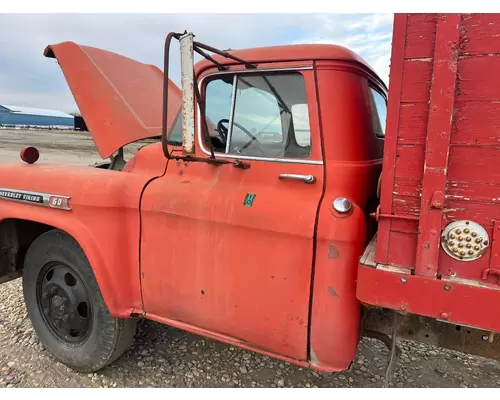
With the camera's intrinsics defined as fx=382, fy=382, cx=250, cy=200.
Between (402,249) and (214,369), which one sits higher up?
(402,249)

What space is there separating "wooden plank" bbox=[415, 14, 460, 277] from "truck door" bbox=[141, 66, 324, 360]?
0.52 meters

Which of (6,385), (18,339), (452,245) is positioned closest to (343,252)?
(452,245)

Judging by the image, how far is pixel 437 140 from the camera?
1.50 meters

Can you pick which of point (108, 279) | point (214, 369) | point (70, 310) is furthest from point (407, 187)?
point (70, 310)

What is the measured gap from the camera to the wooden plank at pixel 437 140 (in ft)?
4.79

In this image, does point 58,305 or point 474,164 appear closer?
point 474,164

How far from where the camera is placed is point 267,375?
2836 millimetres

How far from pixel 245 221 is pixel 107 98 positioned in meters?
1.65

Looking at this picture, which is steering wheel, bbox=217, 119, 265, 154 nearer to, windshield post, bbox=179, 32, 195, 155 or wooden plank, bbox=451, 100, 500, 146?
windshield post, bbox=179, 32, 195, 155

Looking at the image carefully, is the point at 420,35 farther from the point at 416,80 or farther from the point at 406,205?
the point at 406,205

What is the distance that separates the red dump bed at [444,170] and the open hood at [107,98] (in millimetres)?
1766

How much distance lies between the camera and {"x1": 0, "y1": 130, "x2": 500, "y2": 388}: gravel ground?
2764 mm

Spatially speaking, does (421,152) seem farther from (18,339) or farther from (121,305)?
(18,339)

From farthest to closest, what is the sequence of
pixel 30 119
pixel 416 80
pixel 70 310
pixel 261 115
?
1. pixel 30 119
2. pixel 70 310
3. pixel 261 115
4. pixel 416 80
